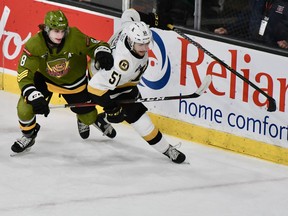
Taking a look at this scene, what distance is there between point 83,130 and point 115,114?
595mm

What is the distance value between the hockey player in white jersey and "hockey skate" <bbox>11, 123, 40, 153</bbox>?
0.48 meters

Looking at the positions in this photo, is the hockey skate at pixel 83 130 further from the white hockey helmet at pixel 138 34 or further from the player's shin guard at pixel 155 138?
the white hockey helmet at pixel 138 34

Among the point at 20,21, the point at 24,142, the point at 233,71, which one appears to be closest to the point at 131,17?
the point at 233,71

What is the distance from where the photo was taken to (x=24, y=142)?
6625 mm

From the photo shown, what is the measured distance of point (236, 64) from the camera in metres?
6.62

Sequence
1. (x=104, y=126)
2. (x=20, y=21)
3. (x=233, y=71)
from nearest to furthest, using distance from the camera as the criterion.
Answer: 1. (x=233, y=71)
2. (x=104, y=126)
3. (x=20, y=21)

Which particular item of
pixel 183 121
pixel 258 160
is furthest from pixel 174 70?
pixel 258 160

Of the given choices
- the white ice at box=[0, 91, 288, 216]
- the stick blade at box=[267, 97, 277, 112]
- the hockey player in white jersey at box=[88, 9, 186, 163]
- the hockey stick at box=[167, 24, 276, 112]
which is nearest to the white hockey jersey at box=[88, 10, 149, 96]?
the hockey player in white jersey at box=[88, 9, 186, 163]

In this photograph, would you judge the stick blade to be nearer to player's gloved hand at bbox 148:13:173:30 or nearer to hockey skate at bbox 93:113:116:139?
player's gloved hand at bbox 148:13:173:30

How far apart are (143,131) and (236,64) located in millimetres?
746

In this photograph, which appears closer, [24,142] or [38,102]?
[38,102]

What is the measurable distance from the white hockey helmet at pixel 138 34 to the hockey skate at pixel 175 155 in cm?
75

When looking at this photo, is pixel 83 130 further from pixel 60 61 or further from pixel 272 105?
pixel 272 105

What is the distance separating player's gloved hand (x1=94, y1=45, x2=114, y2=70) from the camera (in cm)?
620
